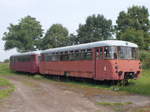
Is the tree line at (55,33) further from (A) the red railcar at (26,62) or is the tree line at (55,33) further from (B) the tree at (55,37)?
(A) the red railcar at (26,62)

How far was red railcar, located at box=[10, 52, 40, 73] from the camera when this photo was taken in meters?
32.6

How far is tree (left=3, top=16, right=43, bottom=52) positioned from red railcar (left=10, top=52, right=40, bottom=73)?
19.8 m

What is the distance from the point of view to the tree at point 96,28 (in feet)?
216

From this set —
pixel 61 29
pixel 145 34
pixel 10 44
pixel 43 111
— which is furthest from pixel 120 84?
pixel 61 29

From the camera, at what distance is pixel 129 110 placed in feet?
32.2

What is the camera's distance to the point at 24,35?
62312 millimetres

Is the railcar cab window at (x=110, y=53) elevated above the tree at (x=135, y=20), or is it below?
below

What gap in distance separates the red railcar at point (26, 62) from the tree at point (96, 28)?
2687 cm

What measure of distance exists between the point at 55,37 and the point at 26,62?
32.0 metres

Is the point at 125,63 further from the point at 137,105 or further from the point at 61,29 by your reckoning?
the point at 61,29

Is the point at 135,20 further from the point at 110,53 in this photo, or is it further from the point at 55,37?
the point at 110,53

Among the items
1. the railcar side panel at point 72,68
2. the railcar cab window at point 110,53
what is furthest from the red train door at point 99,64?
the railcar side panel at point 72,68

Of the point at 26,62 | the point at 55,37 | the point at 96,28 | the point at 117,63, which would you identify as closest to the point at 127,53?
the point at 117,63

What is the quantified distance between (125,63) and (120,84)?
1425mm
